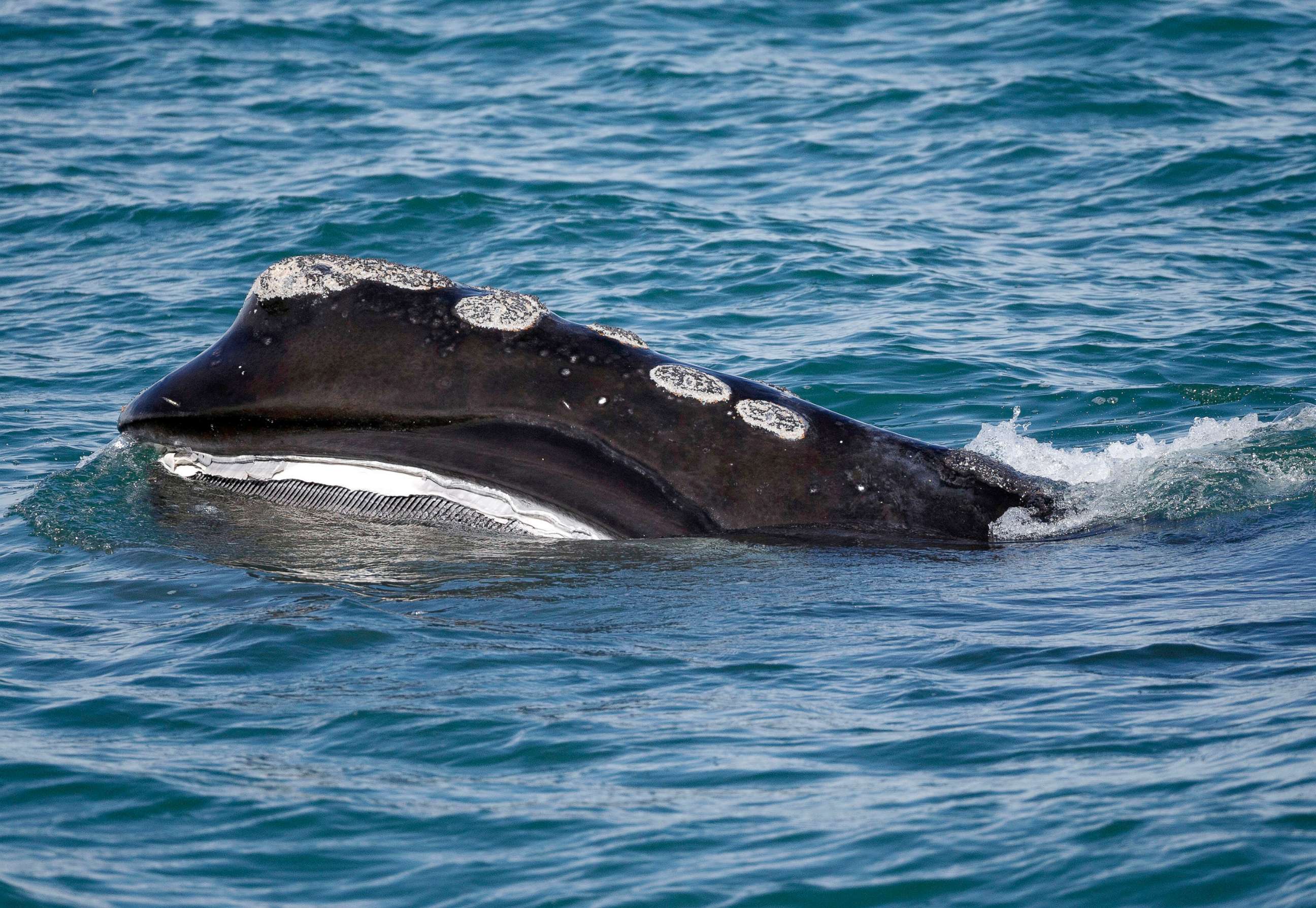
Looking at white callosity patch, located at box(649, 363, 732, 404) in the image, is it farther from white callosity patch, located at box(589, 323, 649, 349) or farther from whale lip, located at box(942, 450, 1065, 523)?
whale lip, located at box(942, 450, 1065, 523)

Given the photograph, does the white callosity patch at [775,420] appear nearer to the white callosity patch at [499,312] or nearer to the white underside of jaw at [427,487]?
the white underside of jaw at [427,487]

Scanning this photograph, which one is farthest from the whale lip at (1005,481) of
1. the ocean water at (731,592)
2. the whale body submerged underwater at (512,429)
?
the ocean water at (731,592)

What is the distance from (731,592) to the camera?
22.1 feet

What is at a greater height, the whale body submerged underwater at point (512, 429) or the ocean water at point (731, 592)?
the whale body submerged underwater at point (512, 429)

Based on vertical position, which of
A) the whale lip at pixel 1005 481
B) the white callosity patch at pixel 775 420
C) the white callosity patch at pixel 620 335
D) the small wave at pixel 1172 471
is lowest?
the small wave at pixel 1172 471

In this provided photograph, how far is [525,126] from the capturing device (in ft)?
65.1

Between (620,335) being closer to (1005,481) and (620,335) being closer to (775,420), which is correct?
(775,420)

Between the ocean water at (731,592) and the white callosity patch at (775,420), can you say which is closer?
the ocean water at (731,592)

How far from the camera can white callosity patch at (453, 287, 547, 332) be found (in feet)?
22.5

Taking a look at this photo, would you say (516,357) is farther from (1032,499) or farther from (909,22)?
(909,22)

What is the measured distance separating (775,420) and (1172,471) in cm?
245

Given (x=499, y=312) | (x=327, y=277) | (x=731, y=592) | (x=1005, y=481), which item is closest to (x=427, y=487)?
(x=499, y=312)

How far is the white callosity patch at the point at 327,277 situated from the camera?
22.6ft

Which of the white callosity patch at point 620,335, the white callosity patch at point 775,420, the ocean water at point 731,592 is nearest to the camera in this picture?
the ocean water at point 731,592
